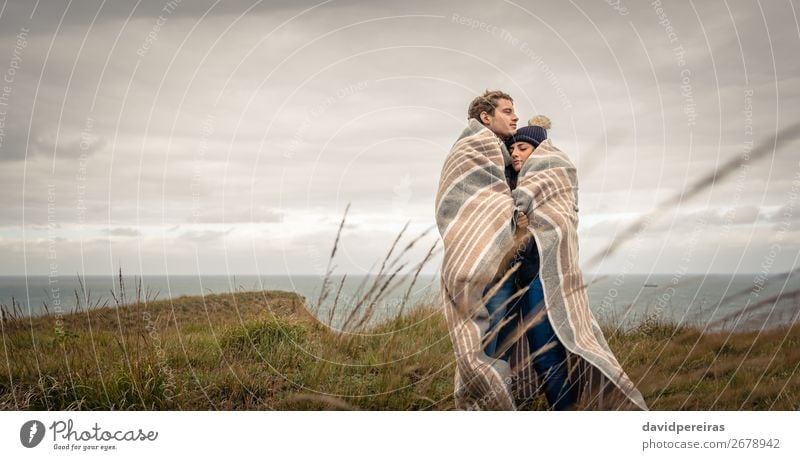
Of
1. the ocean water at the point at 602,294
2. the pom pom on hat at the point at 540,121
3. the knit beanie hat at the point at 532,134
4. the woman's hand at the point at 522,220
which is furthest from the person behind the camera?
the pom pom on hat at the point at 540,121

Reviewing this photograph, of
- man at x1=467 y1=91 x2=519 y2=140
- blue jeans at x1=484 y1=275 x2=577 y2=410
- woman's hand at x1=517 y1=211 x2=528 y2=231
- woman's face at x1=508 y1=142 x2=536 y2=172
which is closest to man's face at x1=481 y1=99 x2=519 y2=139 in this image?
man at x1=467 y1=91 x2=519 y2=140

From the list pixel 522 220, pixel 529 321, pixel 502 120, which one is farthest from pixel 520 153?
pixel 529 321

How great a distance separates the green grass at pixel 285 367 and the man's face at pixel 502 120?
1.58m

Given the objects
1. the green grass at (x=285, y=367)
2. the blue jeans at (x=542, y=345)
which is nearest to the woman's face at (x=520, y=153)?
the blue jeans at (x=542, y=345)

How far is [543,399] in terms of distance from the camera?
4051 millimetres

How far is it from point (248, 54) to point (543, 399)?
140 inches

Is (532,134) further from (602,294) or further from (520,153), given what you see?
(602,294)

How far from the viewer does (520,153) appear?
13.6 ft

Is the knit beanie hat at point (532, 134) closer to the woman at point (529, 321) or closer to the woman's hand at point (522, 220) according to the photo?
the woman at point (529, 321)

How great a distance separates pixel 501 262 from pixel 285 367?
5.84ft

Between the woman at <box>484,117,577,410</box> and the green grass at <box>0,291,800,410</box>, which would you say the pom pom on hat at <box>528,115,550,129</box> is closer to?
the woman at <box>484,117,577,410</box>

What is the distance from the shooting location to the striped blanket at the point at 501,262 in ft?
12.3

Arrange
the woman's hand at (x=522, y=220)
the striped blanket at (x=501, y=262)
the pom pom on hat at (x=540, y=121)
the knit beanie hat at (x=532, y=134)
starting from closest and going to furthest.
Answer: the striped blanket at (x=501, y=262) → the woman's hand at (x=522, y=220) → the knit beanie hat at (x=532, y=134) → the pom pom on hat at (x=540, y=121)
